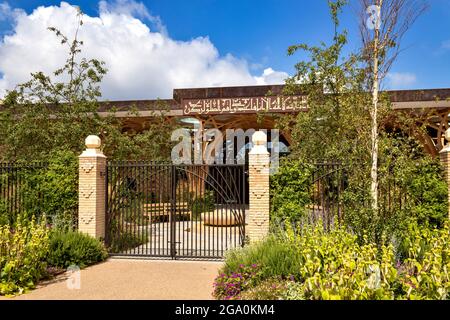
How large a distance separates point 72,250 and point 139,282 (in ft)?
6.39

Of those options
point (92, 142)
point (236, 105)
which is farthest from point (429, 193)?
point (236, 105)

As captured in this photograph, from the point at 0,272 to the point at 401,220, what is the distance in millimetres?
6767

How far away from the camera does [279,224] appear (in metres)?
7.27

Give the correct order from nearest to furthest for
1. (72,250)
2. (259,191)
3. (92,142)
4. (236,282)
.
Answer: (236,282) < (72,250) < (259,191) < (92,142)

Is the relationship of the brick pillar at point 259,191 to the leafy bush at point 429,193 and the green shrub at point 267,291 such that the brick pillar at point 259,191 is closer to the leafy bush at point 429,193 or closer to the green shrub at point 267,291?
the green shrub at point 267,291

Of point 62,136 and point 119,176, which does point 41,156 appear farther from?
point 119,176

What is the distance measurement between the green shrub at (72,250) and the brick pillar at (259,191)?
3.58 meters

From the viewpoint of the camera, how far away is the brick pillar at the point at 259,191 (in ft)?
23.9

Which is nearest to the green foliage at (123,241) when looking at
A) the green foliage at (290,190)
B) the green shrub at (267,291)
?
the green foliage at (290,190)

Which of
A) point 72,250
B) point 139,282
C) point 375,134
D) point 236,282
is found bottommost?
point 139,282

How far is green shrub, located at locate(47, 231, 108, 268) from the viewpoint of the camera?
6773 mm

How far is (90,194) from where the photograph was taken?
792 cm

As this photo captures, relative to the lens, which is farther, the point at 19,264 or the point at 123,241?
the point at 123,241

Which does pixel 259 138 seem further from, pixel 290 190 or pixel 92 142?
pixel 92 142
